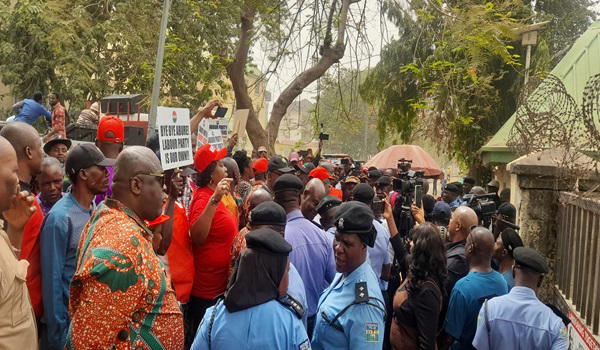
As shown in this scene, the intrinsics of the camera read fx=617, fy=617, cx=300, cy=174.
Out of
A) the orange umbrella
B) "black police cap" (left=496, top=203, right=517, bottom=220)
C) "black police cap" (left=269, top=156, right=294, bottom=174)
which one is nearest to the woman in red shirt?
"black police cap" (left=269, top=156, right=294, bottom=174)

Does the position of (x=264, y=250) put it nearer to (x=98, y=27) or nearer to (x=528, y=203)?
(x=528, y=203)

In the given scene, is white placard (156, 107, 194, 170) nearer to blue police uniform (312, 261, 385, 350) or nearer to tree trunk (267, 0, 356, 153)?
tree trunk (267, 0, 356, 153)

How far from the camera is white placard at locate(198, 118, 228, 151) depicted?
288 inches

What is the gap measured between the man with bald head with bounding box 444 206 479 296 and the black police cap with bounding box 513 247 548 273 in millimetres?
1054

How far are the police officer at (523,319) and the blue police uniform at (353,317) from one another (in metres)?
1.15

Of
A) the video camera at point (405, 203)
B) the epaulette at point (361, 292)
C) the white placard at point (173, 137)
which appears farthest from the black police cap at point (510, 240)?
the white placard at point (173, 137)

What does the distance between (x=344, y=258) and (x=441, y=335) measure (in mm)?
1788

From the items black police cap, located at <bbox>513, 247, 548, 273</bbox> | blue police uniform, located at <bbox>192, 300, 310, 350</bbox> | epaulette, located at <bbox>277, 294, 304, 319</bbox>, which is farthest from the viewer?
black police cap, located at <bbox>513, 247, 548, 273</bbox>

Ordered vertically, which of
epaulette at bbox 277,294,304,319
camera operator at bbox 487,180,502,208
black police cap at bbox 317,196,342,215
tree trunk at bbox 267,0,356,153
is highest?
tree trunk at bbox 267,0,356,153

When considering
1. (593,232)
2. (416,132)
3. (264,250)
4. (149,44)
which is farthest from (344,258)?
(416,132)

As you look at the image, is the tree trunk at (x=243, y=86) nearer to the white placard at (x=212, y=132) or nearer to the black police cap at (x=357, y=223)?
the white placard at (x=212, y=132)

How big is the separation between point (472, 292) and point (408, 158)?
11512 mm

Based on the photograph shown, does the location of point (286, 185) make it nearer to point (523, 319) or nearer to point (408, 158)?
point (523, 319)

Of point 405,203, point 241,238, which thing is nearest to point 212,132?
point 405,203
